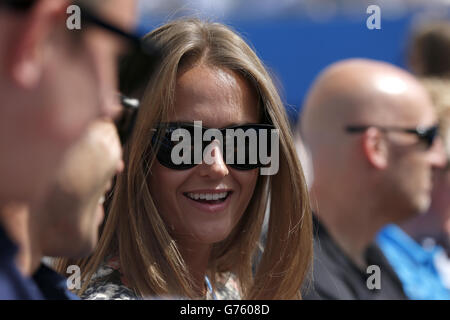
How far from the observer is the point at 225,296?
2.04m

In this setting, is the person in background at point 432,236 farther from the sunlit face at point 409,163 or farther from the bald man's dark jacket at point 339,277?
the sunlit face at point 409,163

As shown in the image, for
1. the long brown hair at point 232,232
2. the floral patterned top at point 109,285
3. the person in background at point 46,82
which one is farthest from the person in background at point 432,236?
the person in background at point 46,82

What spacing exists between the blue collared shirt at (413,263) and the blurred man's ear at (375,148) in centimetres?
71

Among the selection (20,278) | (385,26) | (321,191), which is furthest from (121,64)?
(385,26)

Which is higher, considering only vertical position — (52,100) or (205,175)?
(52,100)

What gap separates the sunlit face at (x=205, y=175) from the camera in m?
1.75

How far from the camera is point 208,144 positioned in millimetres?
1733

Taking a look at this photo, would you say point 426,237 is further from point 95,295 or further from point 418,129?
point 95,295

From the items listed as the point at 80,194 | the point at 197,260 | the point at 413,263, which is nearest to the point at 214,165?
the point at 197,260

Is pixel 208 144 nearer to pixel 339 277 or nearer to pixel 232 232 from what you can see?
pixel 232 232

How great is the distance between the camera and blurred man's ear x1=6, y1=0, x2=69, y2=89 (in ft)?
2.52

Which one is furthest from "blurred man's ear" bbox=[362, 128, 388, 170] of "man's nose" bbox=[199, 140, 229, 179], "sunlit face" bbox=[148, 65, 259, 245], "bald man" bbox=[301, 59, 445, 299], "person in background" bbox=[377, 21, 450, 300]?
"man's nose" bbox=[199, 140, 229, 179]

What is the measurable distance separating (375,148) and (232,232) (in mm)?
1040
